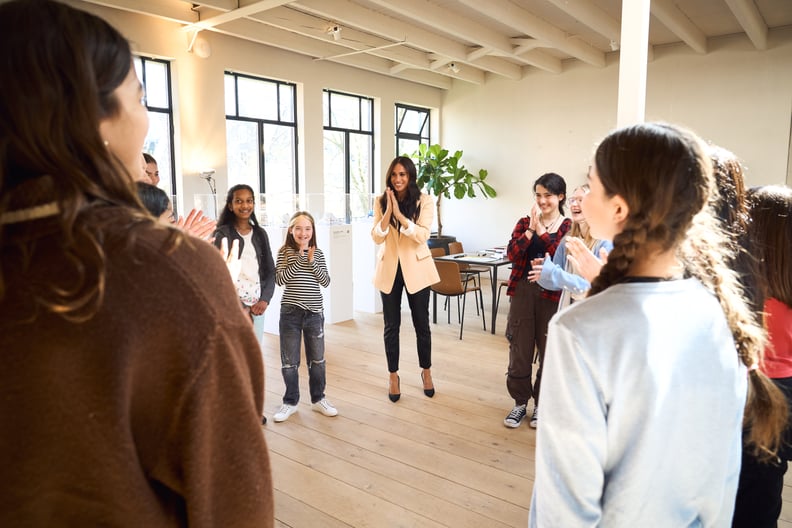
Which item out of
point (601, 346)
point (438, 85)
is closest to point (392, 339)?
point (601, 346)

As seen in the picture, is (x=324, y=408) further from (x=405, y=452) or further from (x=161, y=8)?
(x=161, y=8)

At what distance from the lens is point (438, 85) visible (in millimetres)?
9734

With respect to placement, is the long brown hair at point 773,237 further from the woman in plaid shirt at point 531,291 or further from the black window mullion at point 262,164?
the black window mullion at point 262,164

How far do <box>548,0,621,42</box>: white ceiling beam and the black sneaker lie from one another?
4.45 m

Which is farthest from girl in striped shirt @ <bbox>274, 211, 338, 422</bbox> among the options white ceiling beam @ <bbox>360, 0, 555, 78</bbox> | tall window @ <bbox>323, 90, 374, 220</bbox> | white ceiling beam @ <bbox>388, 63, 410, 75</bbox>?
white ceiling beam @ <bbox>388, 63, 410, 75</bbox>

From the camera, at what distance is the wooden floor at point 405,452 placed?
236 cm

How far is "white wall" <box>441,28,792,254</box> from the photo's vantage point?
7062mm

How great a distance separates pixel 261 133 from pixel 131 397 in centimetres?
751

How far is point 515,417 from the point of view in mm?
3254

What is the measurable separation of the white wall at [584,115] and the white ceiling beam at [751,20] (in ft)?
1.03

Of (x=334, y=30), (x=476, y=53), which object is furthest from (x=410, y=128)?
(x=334, y=30)

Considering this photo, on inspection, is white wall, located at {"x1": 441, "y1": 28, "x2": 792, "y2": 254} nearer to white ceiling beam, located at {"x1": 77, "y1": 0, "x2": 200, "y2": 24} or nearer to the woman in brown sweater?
white ceiling beam, located at {"x1": 77, "y1": 0, "x2": 200, "y2": 24}

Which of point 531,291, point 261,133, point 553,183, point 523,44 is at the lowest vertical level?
point 531,291

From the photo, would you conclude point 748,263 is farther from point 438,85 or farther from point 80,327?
point 438,85
